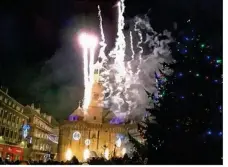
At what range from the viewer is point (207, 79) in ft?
18.3

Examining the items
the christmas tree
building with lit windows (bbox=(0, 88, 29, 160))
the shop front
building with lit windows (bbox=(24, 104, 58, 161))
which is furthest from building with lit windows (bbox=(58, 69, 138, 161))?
the christmas tree

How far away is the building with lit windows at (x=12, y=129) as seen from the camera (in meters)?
23.9

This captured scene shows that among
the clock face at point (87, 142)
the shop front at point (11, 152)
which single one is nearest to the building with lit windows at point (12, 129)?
the shop front at point (11, 152)

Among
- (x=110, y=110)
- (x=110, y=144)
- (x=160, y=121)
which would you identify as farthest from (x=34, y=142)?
(x=160, y=121)

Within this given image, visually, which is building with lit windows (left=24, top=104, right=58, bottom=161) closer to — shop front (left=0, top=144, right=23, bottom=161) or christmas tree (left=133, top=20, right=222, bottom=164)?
shop front (left=0, top=144, right=23, bottom=161)

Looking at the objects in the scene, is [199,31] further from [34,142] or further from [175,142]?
[34,142]

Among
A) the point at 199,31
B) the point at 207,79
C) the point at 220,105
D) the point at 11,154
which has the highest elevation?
the point at 199,31

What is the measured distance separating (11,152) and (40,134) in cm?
1411

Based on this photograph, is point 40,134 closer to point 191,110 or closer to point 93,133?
point 93,133

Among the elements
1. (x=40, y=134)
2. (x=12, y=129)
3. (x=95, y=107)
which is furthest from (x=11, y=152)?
(x=95, y=107)

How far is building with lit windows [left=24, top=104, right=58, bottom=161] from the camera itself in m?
34.9

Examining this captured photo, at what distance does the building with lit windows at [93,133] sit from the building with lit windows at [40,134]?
7.92 feet

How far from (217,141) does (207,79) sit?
3.73 feet

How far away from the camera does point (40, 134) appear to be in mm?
39281
